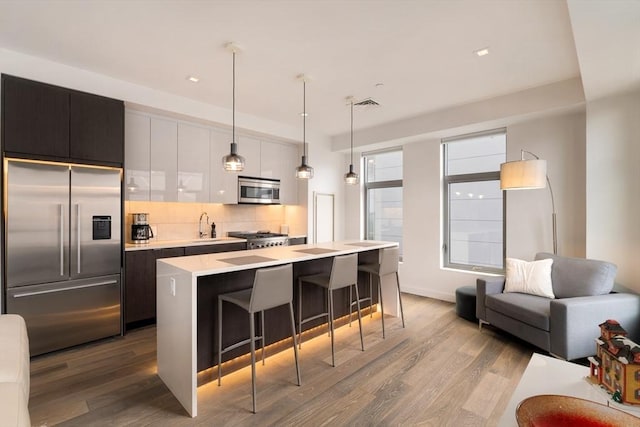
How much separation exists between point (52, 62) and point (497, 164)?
18.1ft

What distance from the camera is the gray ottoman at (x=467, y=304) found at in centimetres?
391

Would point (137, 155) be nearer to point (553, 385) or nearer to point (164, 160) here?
point (164, 160)

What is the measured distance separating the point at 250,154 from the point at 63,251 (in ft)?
9.18

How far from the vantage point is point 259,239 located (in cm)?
468

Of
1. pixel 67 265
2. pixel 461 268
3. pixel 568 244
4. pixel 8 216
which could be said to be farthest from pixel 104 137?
pixel 568 244

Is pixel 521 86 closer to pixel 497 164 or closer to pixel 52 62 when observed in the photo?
pixel 497 164

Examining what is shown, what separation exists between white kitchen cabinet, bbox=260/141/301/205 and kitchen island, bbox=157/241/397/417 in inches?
99.8

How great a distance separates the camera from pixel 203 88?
3.73 metres

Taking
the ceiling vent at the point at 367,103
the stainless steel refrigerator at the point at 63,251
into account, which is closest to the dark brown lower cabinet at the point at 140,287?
the stainless steel refrigerator at the point at 63,251

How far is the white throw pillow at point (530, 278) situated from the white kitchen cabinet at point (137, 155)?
457cm

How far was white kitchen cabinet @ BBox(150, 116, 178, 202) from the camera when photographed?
401cm

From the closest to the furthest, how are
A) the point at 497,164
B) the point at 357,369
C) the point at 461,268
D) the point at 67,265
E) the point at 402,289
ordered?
1. the point at 357,369
2. the point at 67,265
3. the point at 497,164
4. the point at 461,268
5. the point at 402,289

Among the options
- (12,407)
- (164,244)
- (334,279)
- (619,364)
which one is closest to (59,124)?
(164,244)

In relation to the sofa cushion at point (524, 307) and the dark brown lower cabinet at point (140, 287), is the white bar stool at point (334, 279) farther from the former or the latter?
the dark brown lower cabinet at point (140, 287)
